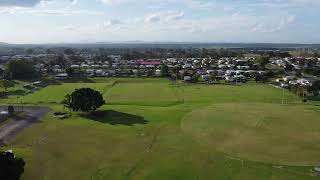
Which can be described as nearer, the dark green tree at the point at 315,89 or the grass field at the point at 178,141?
the grass field at the point at 178,141

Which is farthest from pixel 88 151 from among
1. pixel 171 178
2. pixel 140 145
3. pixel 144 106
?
pixel 144 106

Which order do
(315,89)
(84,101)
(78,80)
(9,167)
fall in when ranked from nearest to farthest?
(9,167) → (84,101) → (315,89) → (78,80)

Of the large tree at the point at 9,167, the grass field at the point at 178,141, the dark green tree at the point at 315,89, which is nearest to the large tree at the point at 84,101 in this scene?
the grass field at the point at 178,141

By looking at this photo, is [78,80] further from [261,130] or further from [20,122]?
[261,130]

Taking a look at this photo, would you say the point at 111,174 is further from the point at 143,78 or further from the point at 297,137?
the point at 143,78

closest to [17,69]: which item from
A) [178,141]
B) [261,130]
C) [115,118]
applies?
[115,118]

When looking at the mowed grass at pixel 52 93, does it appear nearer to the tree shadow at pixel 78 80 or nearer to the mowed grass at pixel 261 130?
the tree shadow at pixel 78 80
